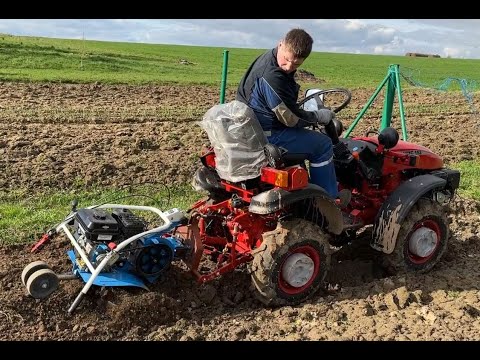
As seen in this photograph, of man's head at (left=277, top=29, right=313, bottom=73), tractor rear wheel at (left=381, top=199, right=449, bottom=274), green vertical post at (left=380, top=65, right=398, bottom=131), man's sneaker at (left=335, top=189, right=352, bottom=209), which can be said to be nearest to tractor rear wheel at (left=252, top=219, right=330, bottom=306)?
man's sneaker at (left=335, top=189, right=352, bottom=209)

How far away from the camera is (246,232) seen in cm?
453

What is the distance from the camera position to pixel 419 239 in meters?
4.95

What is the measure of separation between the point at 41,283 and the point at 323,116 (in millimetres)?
2427

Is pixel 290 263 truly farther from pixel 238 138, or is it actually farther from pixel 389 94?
pixel 389 94

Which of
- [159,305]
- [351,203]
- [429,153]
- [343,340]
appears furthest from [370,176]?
[159,305]

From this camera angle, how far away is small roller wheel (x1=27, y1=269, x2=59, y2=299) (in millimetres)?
3863

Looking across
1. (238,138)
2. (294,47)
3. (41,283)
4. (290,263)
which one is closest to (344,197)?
(290,263)

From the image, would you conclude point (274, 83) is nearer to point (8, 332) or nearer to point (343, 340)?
point (343, 340)

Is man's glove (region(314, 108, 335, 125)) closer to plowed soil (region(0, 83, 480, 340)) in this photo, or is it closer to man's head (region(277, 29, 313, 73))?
man's head (region(277, 29, 313, 73))

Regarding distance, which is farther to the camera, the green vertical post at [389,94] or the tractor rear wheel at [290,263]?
the green vertical post at [389,94]

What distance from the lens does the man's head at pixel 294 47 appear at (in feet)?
13.2

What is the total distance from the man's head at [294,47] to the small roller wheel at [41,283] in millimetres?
2257

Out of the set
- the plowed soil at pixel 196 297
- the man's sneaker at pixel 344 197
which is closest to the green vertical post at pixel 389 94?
the plowed soil at pixel 196 297

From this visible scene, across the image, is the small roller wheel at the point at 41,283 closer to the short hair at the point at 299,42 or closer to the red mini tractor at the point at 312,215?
the red mini tractor at the point at 312,215
